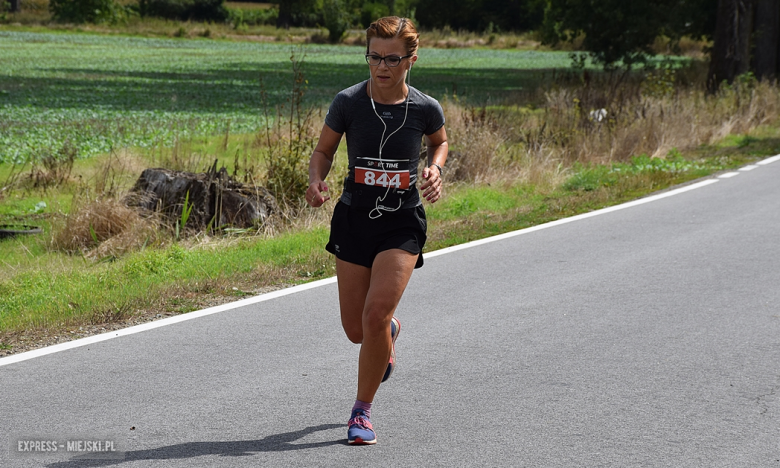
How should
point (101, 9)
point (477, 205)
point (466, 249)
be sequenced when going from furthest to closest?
1. point (101, 9)
2. point (477, 205)
3. point (466, 249)

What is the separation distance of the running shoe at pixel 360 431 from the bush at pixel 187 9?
9441cm

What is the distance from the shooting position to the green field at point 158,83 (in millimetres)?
20688

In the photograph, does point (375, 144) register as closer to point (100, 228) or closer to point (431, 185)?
point (431, 185)

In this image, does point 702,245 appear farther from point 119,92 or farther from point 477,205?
point 119,92

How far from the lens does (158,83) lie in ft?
119

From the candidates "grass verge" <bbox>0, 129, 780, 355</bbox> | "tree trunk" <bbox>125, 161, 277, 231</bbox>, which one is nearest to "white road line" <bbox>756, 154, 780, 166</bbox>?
"grass verge" <bbox>0, 129, 780, 355</bbox>

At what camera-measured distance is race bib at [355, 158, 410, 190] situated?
492cm

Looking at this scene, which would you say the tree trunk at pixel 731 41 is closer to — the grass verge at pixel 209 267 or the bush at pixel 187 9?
the grass verge at pixel 209 267

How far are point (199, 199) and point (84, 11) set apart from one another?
79394mm

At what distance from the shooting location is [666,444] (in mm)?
5066

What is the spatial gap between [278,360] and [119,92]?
88.5ft

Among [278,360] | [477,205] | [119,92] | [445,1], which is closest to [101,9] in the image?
[445,1]

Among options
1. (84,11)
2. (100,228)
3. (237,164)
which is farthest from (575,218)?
(84,11)

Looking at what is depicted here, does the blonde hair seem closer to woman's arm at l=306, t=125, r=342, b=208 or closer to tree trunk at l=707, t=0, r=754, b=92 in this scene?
woman's arm at l=306, t=125, r=342, b=208
